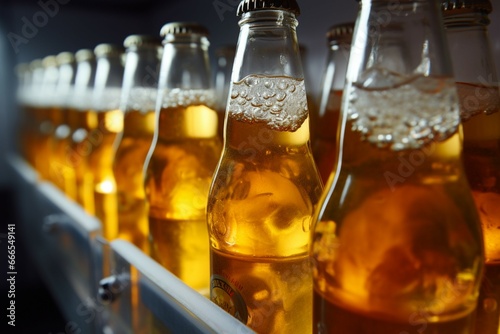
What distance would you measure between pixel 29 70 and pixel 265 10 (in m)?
1.59

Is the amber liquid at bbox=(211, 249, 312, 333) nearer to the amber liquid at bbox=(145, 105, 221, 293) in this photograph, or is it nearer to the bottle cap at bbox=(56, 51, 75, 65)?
the amber liquid at bbox=(145, 105, 221, 293)

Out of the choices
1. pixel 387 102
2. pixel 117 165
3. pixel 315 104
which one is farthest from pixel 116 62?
pixel 387 102

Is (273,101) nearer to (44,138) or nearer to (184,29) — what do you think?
(184,29)

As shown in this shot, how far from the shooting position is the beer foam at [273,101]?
424mm

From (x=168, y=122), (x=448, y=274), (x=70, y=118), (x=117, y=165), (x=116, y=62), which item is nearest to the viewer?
(x=448, y=274)

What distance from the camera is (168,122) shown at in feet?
1.90

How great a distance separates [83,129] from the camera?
102 centimetres

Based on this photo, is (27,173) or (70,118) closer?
(70,118)

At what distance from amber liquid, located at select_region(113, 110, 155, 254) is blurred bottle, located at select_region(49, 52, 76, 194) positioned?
441 millimetres

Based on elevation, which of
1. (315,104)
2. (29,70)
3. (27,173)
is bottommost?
(27,173)

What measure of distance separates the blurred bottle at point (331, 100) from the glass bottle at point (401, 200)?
10.0 inches

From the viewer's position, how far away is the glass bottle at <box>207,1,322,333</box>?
1.34 ft

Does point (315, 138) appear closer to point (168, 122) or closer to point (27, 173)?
point (168, 122)

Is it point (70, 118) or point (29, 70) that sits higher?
point (29, 70)
